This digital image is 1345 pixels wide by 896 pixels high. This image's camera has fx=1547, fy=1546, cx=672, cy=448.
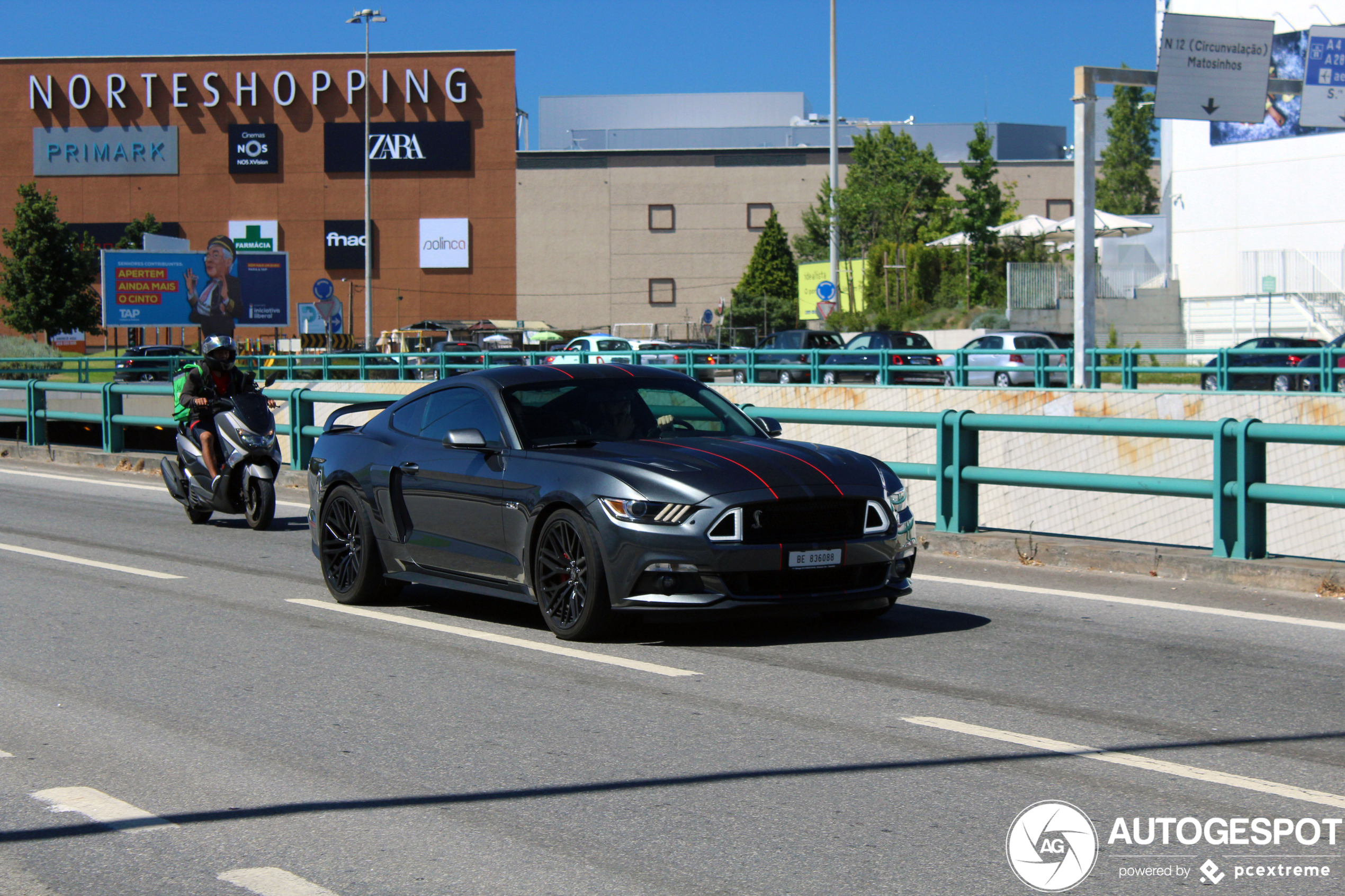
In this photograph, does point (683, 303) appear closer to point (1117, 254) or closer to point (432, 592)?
point (1117, 254)

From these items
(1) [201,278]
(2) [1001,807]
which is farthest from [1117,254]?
(2) [1001,807]

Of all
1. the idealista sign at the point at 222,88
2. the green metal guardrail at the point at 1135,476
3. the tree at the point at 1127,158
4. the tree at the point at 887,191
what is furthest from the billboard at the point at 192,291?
the tree at the point at 1127,158

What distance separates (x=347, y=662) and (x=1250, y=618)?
4816 millimetres

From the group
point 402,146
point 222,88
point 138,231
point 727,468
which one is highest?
point 222,88

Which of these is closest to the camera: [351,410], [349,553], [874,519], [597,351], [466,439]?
[874,519]

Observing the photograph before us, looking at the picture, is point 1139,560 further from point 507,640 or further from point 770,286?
point 770,286

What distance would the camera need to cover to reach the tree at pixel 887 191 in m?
61.7

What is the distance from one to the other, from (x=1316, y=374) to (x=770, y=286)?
202 feet

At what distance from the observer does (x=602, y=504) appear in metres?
7.55

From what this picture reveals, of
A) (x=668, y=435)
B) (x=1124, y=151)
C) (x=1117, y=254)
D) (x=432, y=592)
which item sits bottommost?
(x=432, y=592)

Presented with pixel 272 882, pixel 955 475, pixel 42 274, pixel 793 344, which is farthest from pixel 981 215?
pixel 272 882

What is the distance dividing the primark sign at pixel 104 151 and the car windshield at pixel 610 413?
87.3 meters

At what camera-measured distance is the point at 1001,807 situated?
4.88m

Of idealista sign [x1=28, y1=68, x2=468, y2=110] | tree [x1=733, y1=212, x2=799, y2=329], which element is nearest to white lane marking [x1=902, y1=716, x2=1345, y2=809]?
tree [x1=733, y1=212, x2=799, y2=329]
